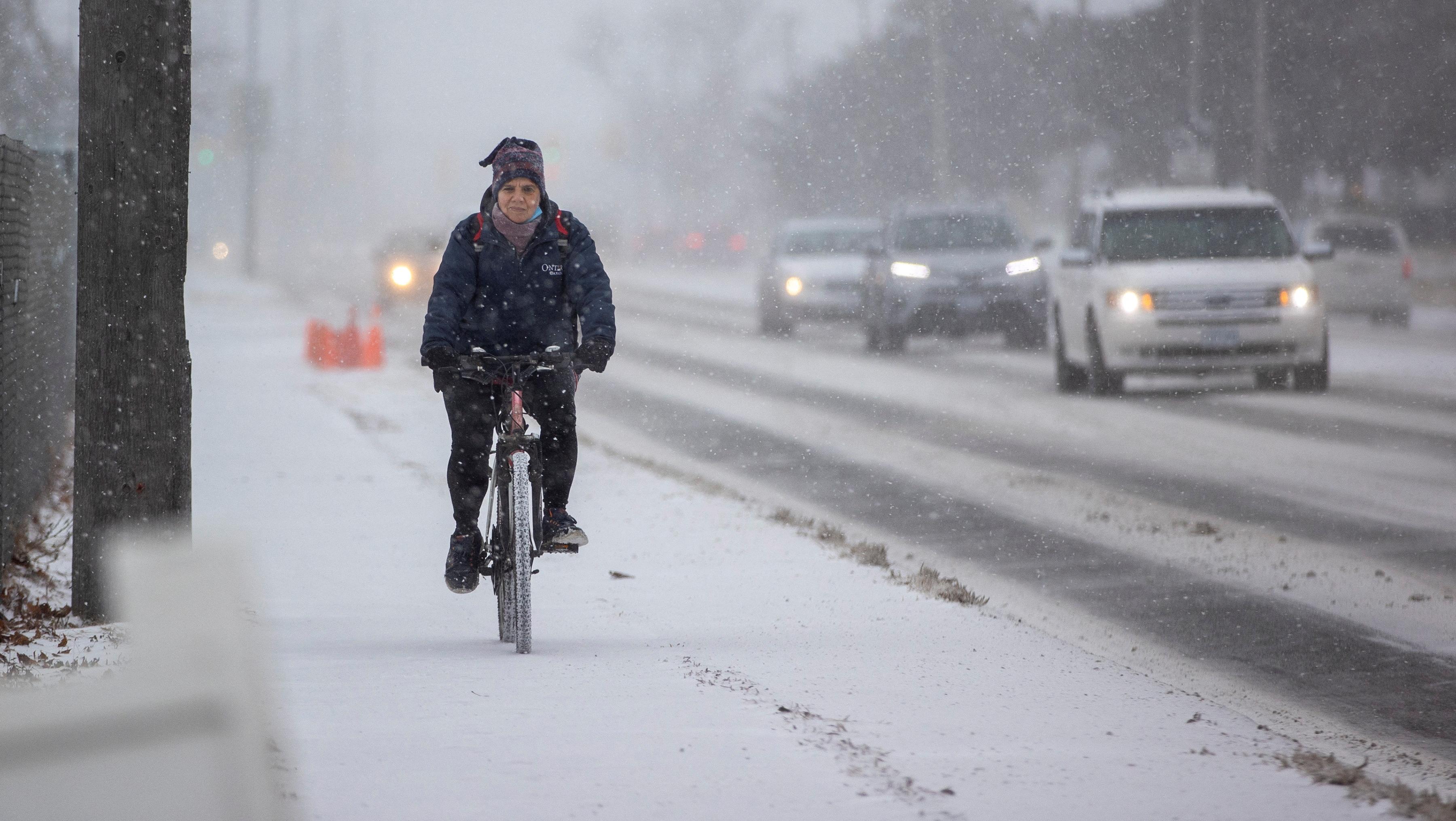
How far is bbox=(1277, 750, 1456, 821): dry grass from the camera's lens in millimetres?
4152

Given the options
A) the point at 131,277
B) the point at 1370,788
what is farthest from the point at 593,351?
the point at 1370,788

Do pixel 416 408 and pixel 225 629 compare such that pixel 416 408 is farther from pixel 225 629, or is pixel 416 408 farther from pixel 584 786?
pixel 225 629

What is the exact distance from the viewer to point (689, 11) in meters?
99.5

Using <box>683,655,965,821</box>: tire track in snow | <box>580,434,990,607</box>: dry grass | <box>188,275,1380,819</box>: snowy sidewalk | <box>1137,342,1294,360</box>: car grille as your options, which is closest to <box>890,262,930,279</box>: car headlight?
<box>1137,342,1294,360</box>: car grille

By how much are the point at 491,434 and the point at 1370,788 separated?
337cm

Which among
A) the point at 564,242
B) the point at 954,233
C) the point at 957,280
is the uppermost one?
the point at 954,233

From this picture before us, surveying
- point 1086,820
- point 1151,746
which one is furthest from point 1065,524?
point 1086,820

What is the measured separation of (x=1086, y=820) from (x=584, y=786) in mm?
1196

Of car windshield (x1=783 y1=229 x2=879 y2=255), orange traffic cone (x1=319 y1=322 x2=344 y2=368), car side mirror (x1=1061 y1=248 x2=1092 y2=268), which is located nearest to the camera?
car side mirror (x1=1061 y1=248 x2=1092 y2=268)

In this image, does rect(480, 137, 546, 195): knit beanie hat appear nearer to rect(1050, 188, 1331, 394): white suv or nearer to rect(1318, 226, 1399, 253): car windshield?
rect(1050, 188, 1331, 394): white suv

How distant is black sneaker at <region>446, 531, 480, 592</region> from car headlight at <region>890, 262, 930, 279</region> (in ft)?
60.0

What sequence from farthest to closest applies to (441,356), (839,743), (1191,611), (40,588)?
(40,588) < (1191,611) < (441,356) < (839,743)

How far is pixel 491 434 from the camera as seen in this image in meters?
6.61

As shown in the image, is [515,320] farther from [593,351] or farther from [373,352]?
[373,352]
